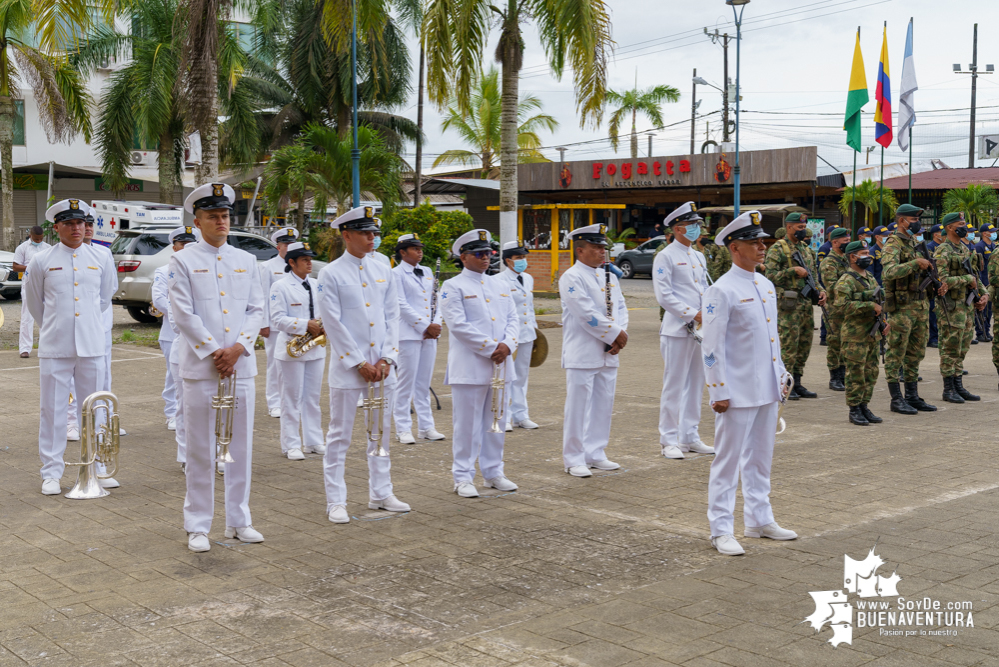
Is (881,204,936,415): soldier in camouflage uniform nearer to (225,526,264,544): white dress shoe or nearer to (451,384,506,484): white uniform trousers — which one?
(451,384,506,484): white uniform trousers

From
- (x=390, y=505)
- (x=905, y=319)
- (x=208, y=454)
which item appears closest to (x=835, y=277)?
(x=905, y=319)

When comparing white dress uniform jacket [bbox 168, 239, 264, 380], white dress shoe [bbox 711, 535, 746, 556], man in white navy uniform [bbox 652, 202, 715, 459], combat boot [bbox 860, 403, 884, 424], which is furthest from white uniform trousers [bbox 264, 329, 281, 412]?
combat boot [bbox 860, 403, 884, 424]

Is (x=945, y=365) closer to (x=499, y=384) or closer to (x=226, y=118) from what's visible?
(x=499, y=384)

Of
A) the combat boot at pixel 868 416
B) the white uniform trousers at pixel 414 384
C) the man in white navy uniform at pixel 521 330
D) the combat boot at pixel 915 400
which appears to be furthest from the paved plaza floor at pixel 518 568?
the combat boot at pixel 915 400

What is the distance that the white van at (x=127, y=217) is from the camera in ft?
72.8

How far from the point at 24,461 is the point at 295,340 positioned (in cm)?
250

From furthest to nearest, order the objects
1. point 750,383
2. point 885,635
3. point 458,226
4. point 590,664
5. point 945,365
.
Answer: point 458,226 < point 945,365 < point 750,383 < point 885,635 < point 590,664

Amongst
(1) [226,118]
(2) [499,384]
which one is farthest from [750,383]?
(1) [226,118]

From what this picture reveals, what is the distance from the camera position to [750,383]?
19.5ft

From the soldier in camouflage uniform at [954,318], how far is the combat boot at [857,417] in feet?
6.11

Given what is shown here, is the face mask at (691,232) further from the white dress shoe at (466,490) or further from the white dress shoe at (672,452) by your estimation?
the white dress shoe at (466,490)

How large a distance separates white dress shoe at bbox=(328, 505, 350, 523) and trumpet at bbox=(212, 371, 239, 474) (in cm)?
92

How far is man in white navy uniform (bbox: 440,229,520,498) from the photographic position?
732cm

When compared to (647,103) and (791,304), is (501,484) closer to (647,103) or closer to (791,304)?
(791,304)
